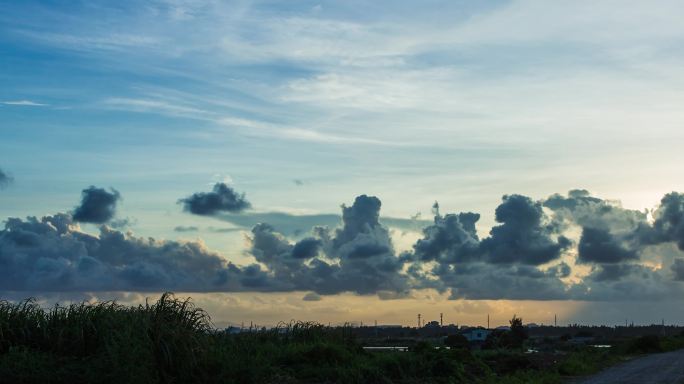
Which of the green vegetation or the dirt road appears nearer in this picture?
the green vegetation

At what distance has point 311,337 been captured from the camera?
1510 inches

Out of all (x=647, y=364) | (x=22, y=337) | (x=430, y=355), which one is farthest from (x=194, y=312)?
(x=647, y=364)

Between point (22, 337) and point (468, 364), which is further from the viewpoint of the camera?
point (468, 364)

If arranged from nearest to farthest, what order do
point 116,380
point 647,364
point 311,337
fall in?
point 116,380
point 311,337
point 647,364

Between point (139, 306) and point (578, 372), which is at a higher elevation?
point (139, 306)

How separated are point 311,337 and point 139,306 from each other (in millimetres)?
11777

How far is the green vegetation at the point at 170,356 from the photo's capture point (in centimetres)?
2569

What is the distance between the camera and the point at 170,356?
85.7 feet

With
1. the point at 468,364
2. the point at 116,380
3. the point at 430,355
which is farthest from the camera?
the point at 468,364

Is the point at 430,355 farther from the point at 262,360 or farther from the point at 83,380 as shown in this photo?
the point at 83,380

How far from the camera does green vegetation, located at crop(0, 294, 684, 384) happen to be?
25.7 m

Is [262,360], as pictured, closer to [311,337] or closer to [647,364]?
[311,337]

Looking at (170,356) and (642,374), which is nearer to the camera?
(170,356)

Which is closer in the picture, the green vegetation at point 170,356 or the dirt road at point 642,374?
the green vegetation at point 170,356
